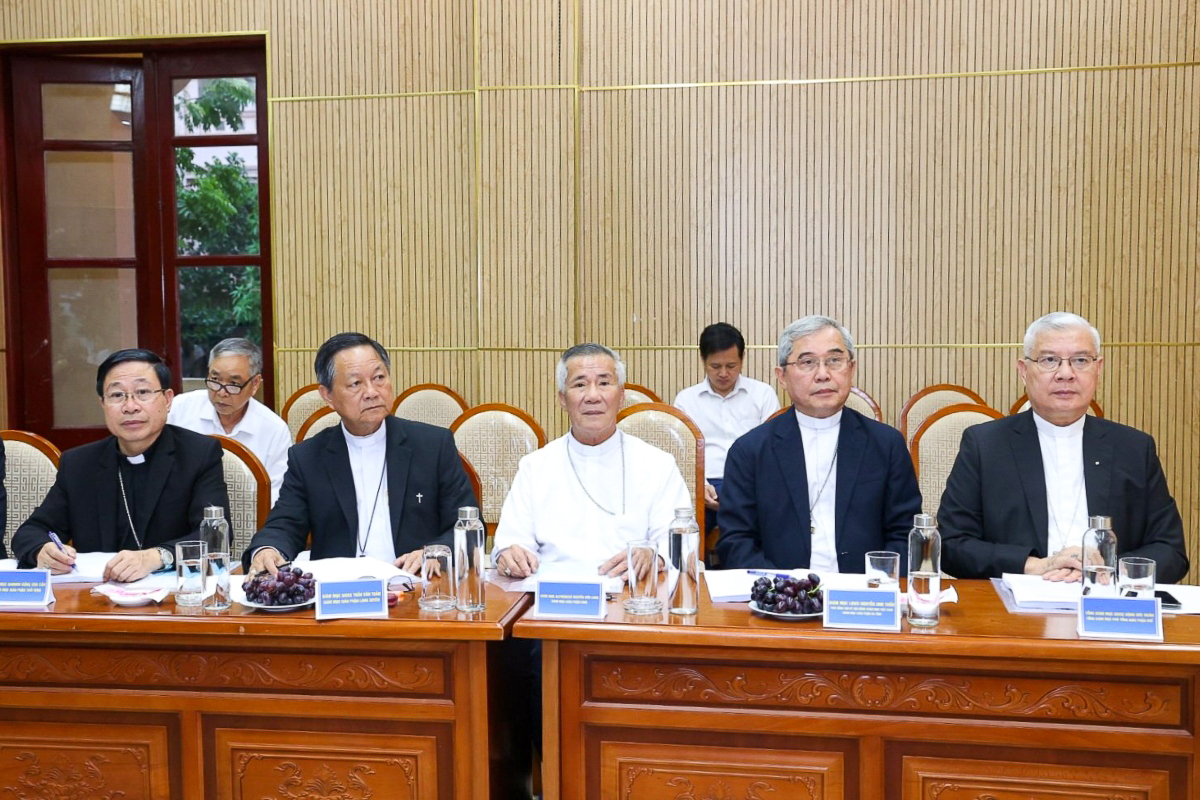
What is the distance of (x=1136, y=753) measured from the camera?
2016mm

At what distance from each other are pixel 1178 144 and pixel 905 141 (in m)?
1.54

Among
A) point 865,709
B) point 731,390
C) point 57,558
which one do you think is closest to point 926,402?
point 731,390

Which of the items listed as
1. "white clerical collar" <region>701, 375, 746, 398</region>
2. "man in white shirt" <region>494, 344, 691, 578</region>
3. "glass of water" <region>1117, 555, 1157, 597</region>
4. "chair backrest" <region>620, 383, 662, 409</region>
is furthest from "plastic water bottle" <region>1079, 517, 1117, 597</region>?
"white clerical collar" <region>701, 375, 746, 398</region>

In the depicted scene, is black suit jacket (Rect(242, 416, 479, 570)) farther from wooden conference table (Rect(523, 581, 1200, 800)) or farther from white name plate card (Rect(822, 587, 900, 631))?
white name plate card (Rect(822, 587, 900, 631))

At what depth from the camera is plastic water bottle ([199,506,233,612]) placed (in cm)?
235

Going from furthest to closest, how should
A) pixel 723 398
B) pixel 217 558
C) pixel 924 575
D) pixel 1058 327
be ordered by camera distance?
1. pixel 723 398
2. pixel 1058 327
3. pixel 217 558
4. pixel 924 575

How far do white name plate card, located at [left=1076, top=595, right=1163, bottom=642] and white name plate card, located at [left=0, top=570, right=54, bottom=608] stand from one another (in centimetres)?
234

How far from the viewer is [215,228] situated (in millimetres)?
6738

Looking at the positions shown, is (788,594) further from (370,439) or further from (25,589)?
(25,589)

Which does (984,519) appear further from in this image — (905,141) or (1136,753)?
(905,141)

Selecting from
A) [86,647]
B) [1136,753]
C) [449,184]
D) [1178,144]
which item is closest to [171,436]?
[86,647]

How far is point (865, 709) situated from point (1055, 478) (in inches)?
49.5

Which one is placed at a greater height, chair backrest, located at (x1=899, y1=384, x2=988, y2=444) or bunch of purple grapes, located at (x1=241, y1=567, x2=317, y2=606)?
chair backrest, located at (x1=899, y1=384, x2=988, y2=444)

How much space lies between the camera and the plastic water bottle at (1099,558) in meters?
2.15
